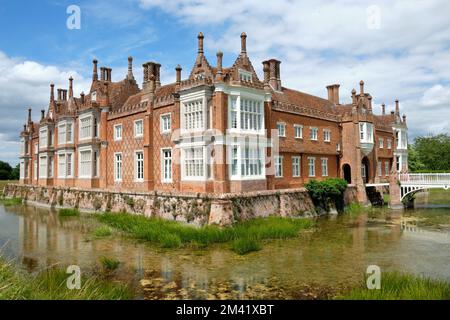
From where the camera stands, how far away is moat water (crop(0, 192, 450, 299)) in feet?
33.4

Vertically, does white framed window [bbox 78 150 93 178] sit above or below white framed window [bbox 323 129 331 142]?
below

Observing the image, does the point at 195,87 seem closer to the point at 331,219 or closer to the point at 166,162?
the point at 166,162

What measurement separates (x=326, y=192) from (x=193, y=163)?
33.9ft

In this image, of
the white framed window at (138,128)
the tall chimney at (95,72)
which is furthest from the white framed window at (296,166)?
the tall chimney at (95,72)

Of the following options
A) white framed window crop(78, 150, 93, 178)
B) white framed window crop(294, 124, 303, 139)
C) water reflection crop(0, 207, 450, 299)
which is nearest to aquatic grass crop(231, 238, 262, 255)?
water reflection crop(0, 207, 450, 299)

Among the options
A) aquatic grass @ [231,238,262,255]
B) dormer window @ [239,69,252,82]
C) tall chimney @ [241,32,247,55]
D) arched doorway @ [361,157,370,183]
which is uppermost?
tall chimney @ [241,32,247,55]

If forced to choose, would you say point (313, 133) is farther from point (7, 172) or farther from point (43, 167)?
point (7, 172)

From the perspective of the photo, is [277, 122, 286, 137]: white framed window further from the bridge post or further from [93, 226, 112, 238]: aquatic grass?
[93, 226, 112, 238]: aquatic grass

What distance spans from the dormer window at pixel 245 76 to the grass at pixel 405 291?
637 inches

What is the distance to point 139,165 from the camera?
2747cm

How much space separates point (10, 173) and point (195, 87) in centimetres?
7546

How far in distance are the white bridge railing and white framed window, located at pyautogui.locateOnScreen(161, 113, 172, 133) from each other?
19.2 meters

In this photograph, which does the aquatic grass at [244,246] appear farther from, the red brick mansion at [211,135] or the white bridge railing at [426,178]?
the white bridge railing at [426,178]
